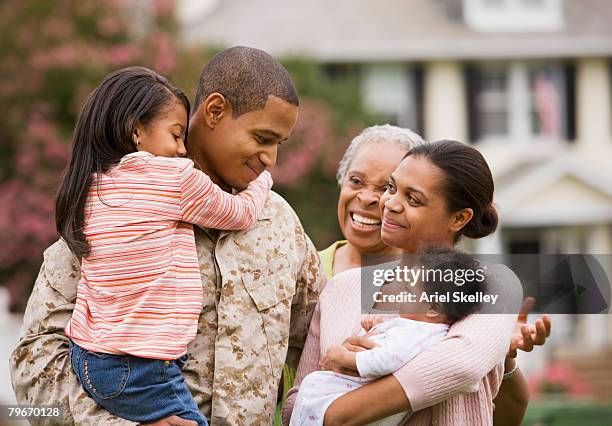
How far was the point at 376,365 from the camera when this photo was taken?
3.36m

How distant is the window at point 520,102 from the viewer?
886 inches

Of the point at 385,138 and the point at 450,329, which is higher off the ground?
the point at 385,138

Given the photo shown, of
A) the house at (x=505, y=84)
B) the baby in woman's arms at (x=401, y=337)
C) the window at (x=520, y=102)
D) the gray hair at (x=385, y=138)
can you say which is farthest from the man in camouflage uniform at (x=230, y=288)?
the window at (x=520, y=102)

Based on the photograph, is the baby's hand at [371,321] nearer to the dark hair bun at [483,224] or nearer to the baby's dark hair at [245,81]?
the dark hair bun at [483,224]

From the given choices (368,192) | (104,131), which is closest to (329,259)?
(368,192)

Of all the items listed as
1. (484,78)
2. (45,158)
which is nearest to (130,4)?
(45,158)

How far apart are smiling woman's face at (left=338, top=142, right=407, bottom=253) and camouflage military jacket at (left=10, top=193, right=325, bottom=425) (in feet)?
2.75

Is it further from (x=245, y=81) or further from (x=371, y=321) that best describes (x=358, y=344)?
(x=245, y=81)

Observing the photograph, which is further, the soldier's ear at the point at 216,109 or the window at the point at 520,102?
the window at the point at 520,102

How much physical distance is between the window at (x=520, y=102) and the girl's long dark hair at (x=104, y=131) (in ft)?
63.1

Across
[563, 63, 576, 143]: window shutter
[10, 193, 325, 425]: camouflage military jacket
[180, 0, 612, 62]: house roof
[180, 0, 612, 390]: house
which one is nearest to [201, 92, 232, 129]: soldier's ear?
[10, 193, 325, 425]: camouflage military jacket

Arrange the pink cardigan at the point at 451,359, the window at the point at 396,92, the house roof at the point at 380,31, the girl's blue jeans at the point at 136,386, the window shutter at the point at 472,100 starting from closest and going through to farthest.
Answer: the pink cardigan at the point at 451,359 → the girl's blue jeans at the point at 136,386 → the house roof at the point at 380,31 → the window shutter at the point at 472,100 → the window at the point at 396,92

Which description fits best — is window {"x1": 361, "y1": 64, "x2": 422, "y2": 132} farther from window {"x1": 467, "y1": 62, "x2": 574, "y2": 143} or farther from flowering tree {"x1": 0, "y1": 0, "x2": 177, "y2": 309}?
flowering tree {"x1": 0, "y1": 0, "x2": 177, "y2": 309}

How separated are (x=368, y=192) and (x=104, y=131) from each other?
4.20 feet
